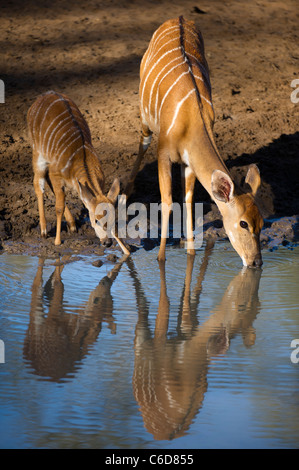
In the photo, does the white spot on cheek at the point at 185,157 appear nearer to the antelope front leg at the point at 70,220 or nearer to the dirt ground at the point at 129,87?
the dirt ground at the point at 129,87

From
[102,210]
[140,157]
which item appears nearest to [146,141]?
[140,157]

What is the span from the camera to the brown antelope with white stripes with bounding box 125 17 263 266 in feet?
18.1

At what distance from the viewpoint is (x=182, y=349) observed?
397cm

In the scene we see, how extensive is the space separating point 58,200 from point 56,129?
714 millimetres

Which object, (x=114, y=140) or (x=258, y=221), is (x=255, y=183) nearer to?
(x=258, y=221)

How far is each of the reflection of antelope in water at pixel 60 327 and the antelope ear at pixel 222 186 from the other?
1.05 m

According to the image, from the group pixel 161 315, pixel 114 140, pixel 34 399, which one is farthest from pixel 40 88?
pixel 34 399

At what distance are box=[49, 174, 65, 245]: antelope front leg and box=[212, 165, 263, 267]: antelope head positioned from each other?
1.55 m

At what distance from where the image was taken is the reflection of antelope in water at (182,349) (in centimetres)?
320

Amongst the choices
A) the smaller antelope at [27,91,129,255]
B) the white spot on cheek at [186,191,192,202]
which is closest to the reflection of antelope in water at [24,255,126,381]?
the smaller antelope at [27,91,129,255]

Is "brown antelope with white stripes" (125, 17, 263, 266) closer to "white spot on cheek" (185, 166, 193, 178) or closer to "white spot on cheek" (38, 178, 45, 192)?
"white spot on cheek" (185, 166, 193, 178)

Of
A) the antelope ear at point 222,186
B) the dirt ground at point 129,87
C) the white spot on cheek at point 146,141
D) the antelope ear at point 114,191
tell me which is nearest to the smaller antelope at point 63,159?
the antelope ear at point 114,191

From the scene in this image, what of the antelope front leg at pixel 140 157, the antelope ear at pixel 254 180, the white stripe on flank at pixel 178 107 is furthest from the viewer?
the antelope front leg at pixel 140 157

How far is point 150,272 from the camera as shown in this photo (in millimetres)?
5637
